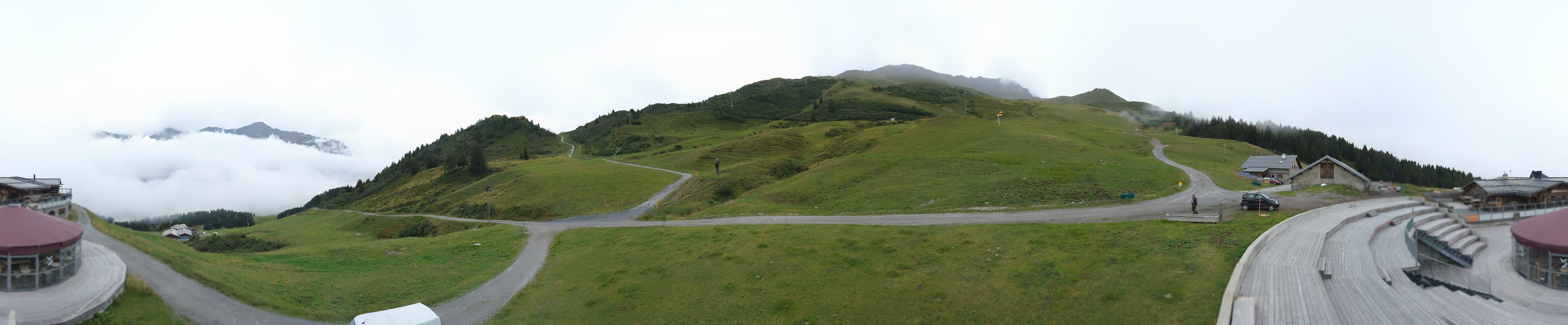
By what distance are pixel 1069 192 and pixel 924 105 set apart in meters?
158

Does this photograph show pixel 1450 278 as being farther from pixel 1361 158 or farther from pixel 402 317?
pixel 402 317

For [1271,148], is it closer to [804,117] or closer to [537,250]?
[537,250]

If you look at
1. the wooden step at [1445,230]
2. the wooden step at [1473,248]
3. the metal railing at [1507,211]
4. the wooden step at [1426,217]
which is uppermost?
the metal railing at [1507,211]

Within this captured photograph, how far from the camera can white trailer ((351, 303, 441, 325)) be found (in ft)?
54.9

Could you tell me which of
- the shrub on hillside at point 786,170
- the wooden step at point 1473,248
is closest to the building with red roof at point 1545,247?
the wooden step at point 1473,248

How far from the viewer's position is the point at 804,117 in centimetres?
18300

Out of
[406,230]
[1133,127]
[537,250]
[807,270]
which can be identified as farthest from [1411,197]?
[1133,127]

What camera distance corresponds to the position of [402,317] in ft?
57.5

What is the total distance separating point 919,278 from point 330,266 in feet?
84.6

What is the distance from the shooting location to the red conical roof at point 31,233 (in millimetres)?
11047

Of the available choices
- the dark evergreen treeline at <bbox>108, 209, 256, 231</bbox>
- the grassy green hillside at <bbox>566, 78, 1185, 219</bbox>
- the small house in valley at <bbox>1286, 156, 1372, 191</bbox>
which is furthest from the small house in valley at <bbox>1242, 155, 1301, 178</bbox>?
the dark evergreen treeline at <bbox>108, 209, 256, 231</bbox>

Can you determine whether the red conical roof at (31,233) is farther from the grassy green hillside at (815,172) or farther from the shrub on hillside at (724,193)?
the shrub on hillside at (724,193)

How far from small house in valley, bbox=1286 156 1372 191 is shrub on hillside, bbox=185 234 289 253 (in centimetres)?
2863

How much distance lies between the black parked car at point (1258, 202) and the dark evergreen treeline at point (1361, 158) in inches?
571
